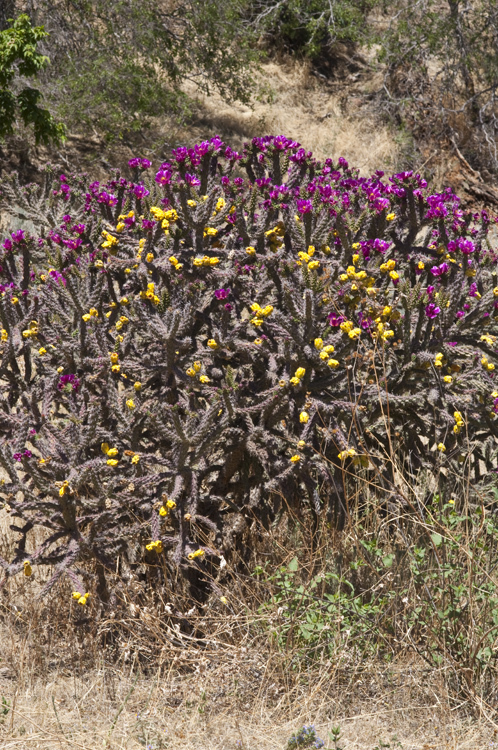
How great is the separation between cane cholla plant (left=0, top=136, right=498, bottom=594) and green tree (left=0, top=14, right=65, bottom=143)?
4.65m

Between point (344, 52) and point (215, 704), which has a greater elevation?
point (344, 52)

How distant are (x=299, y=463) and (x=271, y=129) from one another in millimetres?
10237

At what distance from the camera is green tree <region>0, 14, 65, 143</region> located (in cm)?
724

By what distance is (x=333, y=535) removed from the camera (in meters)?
3.12

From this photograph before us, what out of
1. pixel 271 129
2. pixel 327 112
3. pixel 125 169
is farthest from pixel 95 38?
pixel 327 112

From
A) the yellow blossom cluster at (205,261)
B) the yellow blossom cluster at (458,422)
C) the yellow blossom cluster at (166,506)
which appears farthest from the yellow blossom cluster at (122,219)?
the yellow blossom cluster at (458,422)

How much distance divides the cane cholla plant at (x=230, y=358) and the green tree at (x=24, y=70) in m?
4.65

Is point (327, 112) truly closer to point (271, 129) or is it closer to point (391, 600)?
point (271, 129)

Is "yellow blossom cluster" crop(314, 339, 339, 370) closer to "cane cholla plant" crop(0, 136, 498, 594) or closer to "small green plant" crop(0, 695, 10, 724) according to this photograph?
"cane cholla plant" crop(0, 136, 498, 594)

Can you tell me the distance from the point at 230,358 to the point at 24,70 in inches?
221

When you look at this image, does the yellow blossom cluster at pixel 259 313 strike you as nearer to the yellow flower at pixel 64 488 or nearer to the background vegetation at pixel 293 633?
the background vegetation at pixel 293 633

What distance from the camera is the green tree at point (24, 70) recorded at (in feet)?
23.7

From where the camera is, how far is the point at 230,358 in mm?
3186

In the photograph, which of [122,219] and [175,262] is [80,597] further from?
[122,219]
